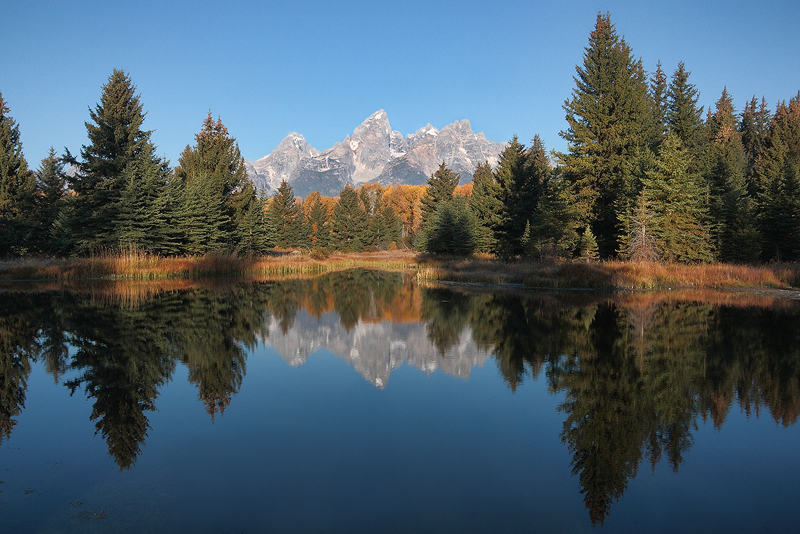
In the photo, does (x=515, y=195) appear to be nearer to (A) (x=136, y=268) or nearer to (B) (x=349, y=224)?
(A) (x=136, y=268)

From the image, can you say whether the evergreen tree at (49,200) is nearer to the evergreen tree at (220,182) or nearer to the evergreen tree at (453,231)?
the evergreen tree at (220,182)

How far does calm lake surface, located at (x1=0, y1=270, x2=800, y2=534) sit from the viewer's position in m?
3.94

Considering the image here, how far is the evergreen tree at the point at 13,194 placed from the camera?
33406 mm

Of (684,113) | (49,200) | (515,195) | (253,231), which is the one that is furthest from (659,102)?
(49,200)

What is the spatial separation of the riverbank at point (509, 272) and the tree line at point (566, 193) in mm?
2298

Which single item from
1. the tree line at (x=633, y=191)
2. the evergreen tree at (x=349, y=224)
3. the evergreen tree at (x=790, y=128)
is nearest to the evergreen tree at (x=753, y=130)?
the evergreen tree at (x=790, y=128)

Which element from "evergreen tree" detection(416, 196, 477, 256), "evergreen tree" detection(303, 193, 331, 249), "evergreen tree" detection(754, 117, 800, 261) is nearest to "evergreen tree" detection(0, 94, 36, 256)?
"evergreen tree" detection(416, 196, 477, 256)

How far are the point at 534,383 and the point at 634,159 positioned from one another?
26363mm

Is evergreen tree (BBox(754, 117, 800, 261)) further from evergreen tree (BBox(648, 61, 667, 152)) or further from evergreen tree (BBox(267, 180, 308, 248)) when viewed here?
evergreen tree (BBox(267, 180, 308, 248))

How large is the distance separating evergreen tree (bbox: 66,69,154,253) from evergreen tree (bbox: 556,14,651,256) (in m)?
29.4

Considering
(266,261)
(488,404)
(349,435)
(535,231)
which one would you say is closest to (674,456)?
(488,404)

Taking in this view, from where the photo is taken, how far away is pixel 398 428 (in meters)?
5.92

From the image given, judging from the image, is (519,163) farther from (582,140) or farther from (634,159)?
(634,159)

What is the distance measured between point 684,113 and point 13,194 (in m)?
54.3
